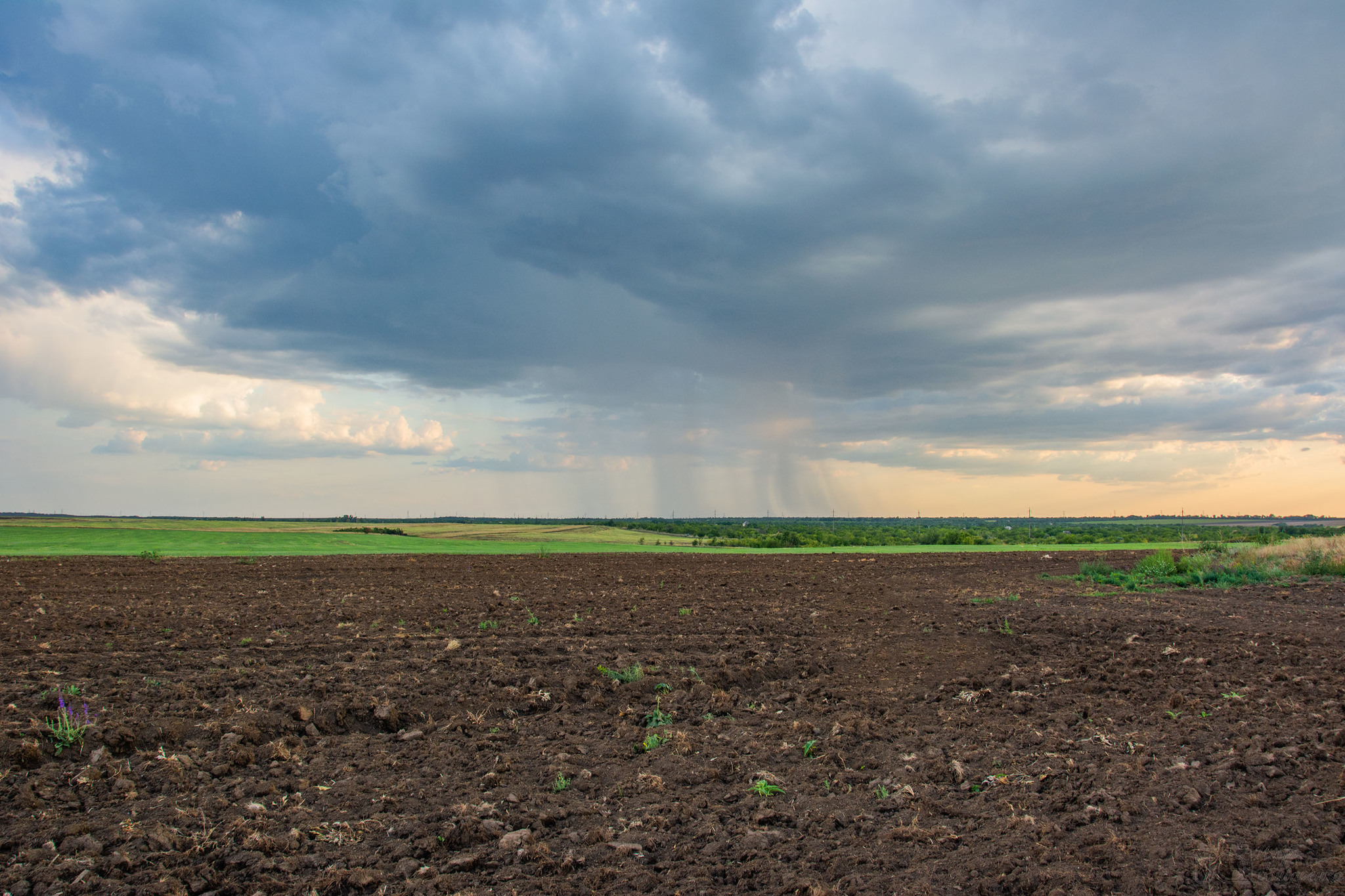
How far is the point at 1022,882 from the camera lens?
5191 millimetres

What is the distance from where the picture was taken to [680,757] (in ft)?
27.5

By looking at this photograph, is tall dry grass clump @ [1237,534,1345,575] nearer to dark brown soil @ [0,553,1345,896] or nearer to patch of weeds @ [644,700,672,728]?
dark brown soil @ [0,553,1345,896]

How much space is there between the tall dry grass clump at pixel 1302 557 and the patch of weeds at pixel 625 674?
107 feet

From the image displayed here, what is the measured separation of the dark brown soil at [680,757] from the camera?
568cm

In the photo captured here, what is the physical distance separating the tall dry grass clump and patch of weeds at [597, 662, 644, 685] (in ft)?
107

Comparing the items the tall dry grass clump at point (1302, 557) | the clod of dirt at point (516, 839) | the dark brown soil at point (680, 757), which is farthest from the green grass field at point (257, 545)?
the clod of dirt at point (516, 839)

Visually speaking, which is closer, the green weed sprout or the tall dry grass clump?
the green weed sprout

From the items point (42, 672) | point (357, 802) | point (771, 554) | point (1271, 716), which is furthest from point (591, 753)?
point (771, 554)

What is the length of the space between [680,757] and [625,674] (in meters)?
3.93

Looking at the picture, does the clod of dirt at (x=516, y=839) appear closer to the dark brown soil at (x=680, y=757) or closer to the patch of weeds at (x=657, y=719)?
the dark brown soil at (x=680, y=757)

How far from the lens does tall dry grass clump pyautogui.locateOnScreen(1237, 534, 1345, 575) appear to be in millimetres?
30016

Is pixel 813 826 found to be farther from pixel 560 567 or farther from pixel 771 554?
pixel 771 554

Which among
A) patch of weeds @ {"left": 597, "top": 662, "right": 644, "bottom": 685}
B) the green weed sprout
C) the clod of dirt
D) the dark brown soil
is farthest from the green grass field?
the clod of dirt

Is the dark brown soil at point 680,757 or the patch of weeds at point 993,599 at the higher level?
the dark brown soil at point 680,757
